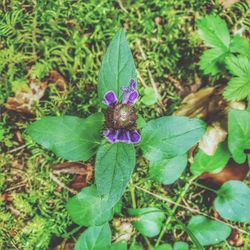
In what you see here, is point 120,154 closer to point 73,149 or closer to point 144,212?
point 73,149

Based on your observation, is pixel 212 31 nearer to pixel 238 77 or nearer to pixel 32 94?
pixel 238 77

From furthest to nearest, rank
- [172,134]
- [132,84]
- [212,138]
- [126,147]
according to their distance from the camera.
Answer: [212,138], [172,134], [126,147], [132,84]

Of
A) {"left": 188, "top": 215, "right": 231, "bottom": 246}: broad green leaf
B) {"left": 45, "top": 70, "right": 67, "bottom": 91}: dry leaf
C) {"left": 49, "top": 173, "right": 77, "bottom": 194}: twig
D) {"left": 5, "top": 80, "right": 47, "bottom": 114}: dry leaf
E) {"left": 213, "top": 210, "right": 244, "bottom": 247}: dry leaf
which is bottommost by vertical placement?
{"left": 213, "top": 210, "right": 244, "bottom": 247}: dry leaf

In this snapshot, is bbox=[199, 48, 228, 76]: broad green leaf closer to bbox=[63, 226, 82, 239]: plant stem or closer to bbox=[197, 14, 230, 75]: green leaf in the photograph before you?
bbox=[197, 14, 230, 75]: green leaf

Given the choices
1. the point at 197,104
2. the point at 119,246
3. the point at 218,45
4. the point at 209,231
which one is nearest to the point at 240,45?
the point at 218,45

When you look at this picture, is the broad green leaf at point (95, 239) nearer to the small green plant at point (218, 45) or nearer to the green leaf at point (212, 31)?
the small green plant at point (218, 45)

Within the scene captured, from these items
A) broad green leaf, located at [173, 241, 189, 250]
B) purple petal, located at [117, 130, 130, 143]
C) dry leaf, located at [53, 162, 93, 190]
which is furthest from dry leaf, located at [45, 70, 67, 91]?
broad green leaf, located at [173, 241, 189, 250]
